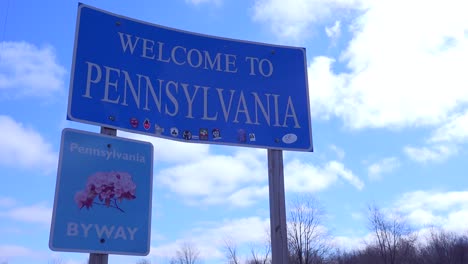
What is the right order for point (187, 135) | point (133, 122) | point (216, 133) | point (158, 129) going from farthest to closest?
point (216, 133)
point (187, 135)
point (158, 129)
point (133, 122)

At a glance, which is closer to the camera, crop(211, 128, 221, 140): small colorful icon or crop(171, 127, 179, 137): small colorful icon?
crop(171, 127, 179, 137): small colorful icon

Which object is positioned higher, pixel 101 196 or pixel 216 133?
pixel 216 133

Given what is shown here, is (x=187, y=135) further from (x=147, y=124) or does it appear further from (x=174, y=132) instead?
(x=147, y=124)

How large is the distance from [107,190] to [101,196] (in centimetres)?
7

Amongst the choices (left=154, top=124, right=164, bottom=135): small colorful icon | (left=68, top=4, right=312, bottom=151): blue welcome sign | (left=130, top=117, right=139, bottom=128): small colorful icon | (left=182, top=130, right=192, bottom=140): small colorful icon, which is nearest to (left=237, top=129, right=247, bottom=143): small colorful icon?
(left=68, top=4, right=312, bottom=151): blue welcome sign

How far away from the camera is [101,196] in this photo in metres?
3.93

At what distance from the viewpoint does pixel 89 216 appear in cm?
385

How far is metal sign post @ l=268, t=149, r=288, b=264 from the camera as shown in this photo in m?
4.70

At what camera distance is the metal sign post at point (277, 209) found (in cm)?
470

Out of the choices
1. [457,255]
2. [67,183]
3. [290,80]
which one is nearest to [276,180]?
[290,80]

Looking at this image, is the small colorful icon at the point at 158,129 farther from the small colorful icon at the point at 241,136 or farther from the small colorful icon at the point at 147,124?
the small colorful icon at the point at 241,136

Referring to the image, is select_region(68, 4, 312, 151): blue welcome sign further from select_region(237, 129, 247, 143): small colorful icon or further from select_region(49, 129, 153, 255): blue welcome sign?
select_region(49, 129, 153, 255): blue welcome sign

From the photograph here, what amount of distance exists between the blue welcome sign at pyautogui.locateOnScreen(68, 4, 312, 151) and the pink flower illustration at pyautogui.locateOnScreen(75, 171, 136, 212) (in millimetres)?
440

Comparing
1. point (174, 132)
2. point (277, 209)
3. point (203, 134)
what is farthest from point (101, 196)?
point (277, 209)
